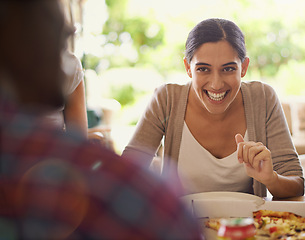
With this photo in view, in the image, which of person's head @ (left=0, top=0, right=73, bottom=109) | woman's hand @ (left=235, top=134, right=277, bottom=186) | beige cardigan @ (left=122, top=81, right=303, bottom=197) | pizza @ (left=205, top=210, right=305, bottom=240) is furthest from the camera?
beige cardigan @ (left=122, top=81, right=303, bottom=197)

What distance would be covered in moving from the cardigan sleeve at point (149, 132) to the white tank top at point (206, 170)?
0.11m

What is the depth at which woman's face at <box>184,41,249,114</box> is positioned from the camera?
1376 mm

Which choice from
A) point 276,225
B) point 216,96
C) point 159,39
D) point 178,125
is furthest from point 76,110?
point 159,39

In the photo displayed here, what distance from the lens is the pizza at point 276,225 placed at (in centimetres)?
84

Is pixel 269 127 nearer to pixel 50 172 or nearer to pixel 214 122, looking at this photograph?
pixel 214 122

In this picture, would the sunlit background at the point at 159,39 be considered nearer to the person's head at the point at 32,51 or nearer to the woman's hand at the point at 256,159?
the woman's hand at the point at 256,159

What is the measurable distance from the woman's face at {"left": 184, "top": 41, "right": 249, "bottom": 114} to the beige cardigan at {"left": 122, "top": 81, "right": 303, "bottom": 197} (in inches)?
5.2

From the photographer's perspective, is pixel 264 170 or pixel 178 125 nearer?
pixel 264 170

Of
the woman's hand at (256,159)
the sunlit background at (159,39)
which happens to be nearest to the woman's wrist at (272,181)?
the woman's hand at (256,159)

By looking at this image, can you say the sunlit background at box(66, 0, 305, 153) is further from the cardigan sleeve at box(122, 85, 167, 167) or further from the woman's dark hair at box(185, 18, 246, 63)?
the woman's dark hair at box(185, 18, 246, 63)

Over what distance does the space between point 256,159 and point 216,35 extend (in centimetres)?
52

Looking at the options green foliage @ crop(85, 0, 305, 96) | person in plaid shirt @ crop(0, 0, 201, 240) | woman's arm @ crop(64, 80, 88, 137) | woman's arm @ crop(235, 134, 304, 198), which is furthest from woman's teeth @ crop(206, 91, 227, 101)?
green foliage @ crop(85, 0, 305, 96)

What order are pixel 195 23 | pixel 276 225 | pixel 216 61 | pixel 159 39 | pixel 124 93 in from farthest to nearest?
pixel 159 39 → pixel 195 23 → pixel 124 93 → pixel 216 61 → pixel 276 225

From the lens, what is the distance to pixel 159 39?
435 inches
